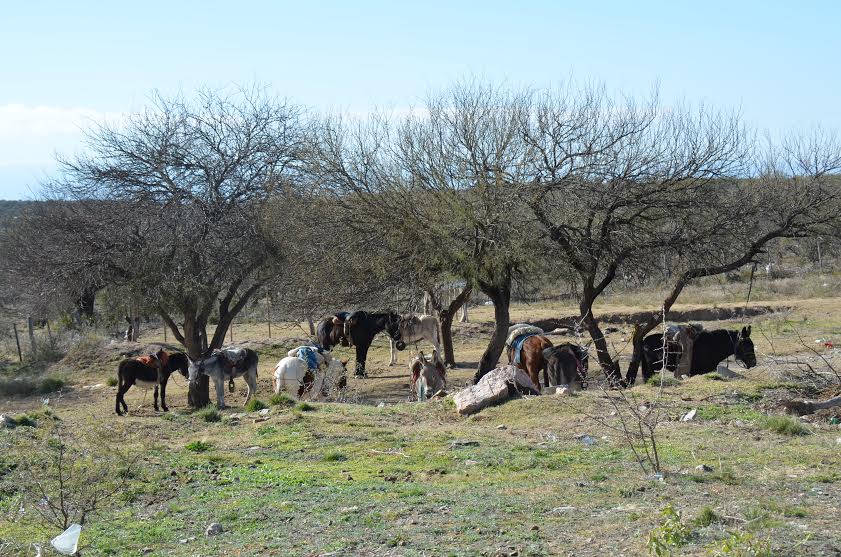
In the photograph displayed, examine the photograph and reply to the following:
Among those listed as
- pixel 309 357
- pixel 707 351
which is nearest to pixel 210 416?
pixel 309 357

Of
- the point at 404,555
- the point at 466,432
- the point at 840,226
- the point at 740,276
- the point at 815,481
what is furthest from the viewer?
the point at 740,276

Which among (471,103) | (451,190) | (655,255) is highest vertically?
(471,103)

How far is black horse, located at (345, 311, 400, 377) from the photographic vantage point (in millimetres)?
24172

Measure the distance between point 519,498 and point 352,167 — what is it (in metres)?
12.5

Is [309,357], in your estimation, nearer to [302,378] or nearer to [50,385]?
[302,378]

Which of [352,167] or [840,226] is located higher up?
[352,167]

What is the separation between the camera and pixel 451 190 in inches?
739

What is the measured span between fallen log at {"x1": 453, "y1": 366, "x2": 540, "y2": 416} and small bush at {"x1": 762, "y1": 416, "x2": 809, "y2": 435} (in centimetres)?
437

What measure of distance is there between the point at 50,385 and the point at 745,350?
55.8ft

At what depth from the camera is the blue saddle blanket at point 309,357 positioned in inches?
774

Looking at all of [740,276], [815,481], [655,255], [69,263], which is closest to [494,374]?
[655,255]

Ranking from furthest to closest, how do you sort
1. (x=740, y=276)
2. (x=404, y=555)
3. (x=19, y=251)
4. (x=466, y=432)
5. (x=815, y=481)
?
(x=740, y=276)
(x=19, y=251)
(x=466, y=432)
(x=815, y=481)
(x=404, y=555)

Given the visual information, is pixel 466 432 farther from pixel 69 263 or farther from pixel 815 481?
pixel 69 263

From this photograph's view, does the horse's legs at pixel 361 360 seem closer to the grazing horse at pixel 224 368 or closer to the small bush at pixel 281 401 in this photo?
the grazing horse at pixel 224 368
